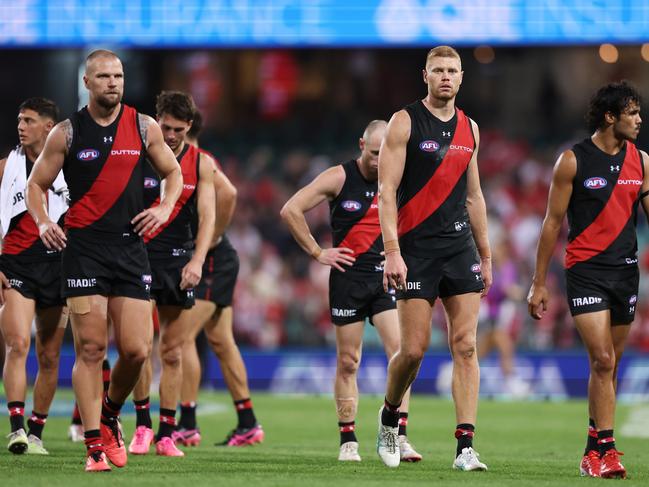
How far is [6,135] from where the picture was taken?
27.2 meters

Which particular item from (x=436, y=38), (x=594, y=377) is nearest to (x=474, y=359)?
(x=594, y=377)

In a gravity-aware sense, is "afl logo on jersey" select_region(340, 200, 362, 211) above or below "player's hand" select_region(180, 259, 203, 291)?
above

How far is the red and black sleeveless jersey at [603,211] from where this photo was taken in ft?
28.3

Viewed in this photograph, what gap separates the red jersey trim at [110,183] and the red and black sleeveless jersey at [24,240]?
5.84 ft

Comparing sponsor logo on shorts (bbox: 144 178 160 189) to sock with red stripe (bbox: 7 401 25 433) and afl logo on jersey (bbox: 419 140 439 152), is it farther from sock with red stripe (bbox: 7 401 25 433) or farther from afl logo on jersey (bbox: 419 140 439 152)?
afl logo on jersey (bbox: 419 140 439 152)

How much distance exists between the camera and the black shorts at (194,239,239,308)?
11.6 metres

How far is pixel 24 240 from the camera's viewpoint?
33.3ft

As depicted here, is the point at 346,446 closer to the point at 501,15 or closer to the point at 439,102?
the point at 439,102

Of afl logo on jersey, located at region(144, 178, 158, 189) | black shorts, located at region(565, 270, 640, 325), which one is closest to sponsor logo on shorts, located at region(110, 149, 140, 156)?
afl logo on jersey, located at region(144, 178, 158, 189)

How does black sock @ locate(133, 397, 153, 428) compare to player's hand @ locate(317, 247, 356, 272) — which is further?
black sock @ locate(133, 397, 153, 428)

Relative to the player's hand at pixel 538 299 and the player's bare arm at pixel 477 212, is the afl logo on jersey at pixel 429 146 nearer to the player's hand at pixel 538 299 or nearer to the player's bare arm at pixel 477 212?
the player's bare arm at pixel 477 212

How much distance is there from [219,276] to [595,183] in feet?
14.0

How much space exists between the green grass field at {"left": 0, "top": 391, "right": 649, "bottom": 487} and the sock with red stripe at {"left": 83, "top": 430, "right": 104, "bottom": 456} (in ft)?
0.62

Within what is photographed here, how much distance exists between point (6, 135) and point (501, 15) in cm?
1384
